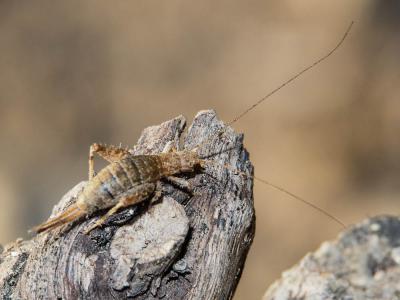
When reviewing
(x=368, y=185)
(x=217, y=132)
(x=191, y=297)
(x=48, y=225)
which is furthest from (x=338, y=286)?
(x=368, y=185)

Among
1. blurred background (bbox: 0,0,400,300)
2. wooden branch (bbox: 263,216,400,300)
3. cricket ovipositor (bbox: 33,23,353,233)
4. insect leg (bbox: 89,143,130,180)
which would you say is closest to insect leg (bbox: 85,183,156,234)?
cricket ovipositor (bbox: 33,23,353,233)

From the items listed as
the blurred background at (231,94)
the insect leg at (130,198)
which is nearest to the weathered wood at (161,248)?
the insect leg at (130,198)

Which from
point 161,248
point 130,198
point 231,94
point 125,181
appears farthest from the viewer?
point 231,94

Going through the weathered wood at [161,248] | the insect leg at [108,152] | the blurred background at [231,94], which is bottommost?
the weathered wood at [161,248]

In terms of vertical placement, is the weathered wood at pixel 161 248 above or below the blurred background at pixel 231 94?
below

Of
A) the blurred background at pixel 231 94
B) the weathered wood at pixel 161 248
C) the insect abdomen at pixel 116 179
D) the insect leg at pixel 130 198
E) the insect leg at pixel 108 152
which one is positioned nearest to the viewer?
the weathered wood at pixel 161 248

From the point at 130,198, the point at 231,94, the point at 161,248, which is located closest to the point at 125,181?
the point at 130,198

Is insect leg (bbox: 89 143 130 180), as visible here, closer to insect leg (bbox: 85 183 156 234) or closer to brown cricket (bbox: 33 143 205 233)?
brown cricket (bbox: 33 143 205 233)

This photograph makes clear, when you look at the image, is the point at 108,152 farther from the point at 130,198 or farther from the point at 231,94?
Result: the point at 231,94

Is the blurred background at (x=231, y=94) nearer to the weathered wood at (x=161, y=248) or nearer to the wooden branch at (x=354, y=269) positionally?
the wooden branch at (x=354, y=269)
